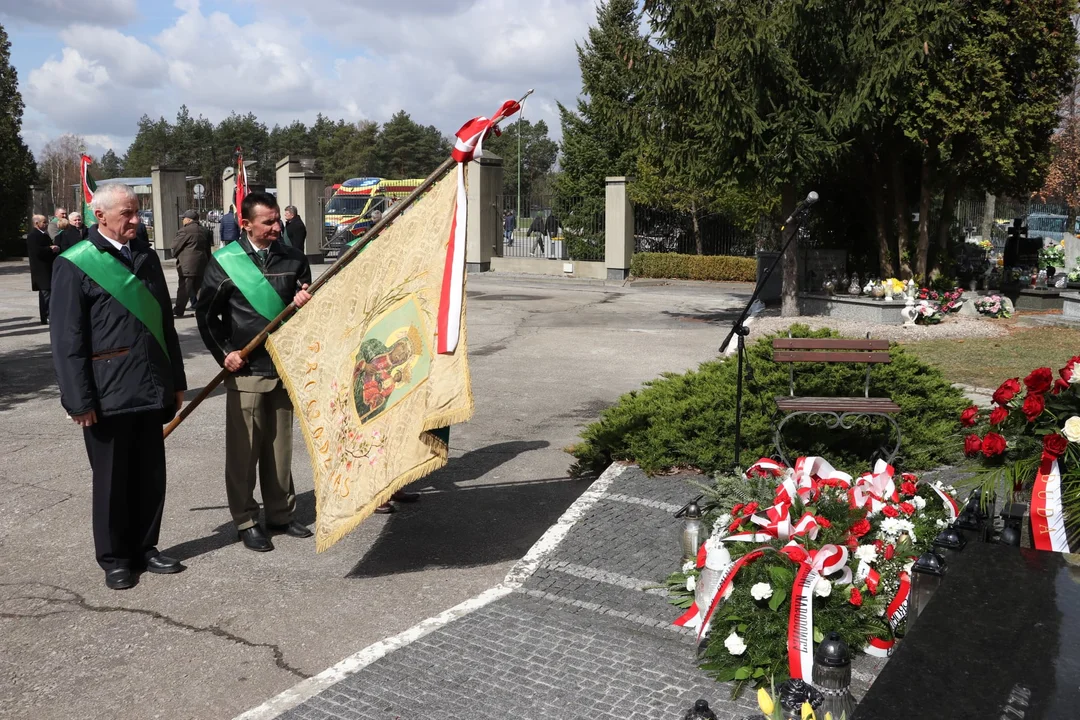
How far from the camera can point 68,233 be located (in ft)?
48.6

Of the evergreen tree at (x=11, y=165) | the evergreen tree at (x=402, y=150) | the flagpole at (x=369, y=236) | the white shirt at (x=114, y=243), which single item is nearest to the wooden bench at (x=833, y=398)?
the flagpole at (x=369, y=236)

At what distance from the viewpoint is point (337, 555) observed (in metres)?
5.76

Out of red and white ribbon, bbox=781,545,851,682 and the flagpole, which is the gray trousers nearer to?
the flagpole

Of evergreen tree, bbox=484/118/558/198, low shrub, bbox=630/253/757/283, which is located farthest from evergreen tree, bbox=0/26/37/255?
evergreen tree, bbox=484/118/558/198

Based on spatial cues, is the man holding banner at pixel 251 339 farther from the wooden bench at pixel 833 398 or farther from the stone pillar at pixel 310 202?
the stone pillar at pixel 310 202

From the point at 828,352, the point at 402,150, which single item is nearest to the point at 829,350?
the point at 828,352

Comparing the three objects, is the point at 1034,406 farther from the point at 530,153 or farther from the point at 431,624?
the point at 530,153

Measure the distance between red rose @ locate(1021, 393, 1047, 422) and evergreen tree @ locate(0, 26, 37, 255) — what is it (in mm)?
35543

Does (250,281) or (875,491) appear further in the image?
(250,281)

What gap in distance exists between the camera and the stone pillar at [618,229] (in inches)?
995

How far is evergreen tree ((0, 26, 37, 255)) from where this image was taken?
1313 inches

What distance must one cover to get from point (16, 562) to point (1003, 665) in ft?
17.2

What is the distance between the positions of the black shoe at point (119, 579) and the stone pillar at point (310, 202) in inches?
1037

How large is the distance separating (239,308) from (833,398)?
13.5 feet
